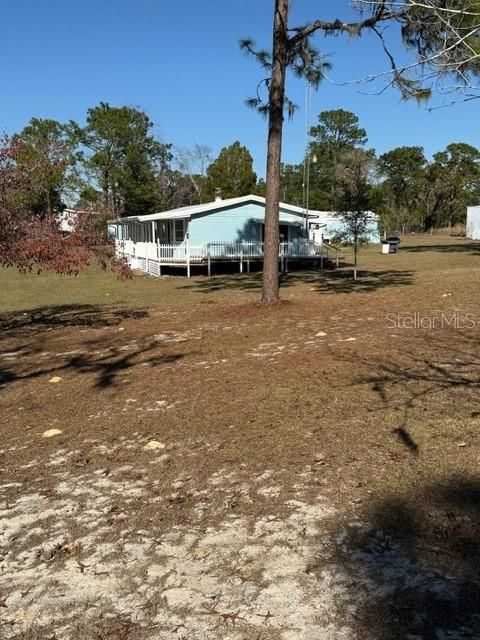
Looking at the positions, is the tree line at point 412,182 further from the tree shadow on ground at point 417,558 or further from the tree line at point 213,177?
the tree shadow on ground at point 417,558

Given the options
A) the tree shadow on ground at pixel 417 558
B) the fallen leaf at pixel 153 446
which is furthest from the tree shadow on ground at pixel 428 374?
the fallen leaf at pixel 153 446

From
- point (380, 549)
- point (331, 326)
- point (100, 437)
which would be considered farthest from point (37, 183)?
point (380, 549)

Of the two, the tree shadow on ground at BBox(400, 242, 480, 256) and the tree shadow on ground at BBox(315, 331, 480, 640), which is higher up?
the tree shadow on ground at BBox(400, 242, 480, 256)

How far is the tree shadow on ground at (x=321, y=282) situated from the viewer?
17.2 meters

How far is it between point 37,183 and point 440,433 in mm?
8015

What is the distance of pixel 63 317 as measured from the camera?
13.2 m

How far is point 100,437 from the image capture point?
4.82 metres

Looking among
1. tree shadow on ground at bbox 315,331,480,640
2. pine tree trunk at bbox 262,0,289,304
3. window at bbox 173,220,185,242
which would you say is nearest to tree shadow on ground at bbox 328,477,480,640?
tree shadow on ground at bbox 315,331,480,640

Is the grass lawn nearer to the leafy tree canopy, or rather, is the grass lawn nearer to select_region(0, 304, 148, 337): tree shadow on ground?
select_region(0, 304, 148, 337): tree shadow on ground

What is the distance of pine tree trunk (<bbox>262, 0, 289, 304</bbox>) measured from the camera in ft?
38.9

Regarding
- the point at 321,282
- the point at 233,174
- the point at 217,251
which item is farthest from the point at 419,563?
the point at 233,174

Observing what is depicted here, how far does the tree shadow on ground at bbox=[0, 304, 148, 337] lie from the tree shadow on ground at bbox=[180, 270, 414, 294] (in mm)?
4868

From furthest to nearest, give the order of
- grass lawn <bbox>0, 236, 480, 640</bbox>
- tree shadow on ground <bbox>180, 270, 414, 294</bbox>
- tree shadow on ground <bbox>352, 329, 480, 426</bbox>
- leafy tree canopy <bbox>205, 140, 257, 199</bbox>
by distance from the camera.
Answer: leafy tree canopy <bbox>205, 140, 257, 199</bbox>, tree shadow on ground <bbox>180, 270, 414, 294</bbox>, tree shadow on ground <bbox>352, 329, 480, 426</bbox>, grass lawn <bbox>0, 236, 480, 640</bbox>

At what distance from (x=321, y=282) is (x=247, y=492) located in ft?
54.4
